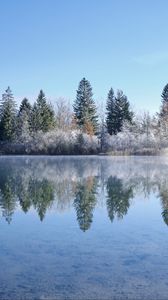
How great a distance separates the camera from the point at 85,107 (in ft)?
236

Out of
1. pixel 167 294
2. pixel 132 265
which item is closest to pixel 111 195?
pixel 132 265

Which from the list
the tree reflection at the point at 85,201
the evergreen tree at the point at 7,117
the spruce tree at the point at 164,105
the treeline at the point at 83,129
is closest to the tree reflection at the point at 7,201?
the tree reflection at the point at 85,201

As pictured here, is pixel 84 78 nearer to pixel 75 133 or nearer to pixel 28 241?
pixel 75 133

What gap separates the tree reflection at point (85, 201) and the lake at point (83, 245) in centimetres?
3

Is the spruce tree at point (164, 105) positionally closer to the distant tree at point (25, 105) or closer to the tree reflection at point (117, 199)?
the distant tree at point (25, 105)

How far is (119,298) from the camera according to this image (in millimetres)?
5039

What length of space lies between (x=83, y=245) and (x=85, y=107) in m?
64.7

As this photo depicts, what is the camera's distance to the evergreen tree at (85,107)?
6994 centimetres

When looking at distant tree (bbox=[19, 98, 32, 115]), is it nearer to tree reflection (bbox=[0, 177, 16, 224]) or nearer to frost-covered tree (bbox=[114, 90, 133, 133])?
frost-covered tree (bbox=[114, 90, 133, 133])

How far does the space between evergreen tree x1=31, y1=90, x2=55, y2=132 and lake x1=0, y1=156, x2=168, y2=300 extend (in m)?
50.8

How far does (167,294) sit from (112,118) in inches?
2572

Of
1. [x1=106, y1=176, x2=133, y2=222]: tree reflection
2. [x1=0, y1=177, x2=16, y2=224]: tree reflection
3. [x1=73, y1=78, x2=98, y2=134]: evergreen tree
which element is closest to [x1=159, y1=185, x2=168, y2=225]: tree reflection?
[x1=106, y1=176, x2=133, y2=222]: tree reflection

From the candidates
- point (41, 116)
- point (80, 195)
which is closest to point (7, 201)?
point (80, 195)

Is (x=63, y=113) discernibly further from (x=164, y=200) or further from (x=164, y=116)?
(x=164, y=200)
